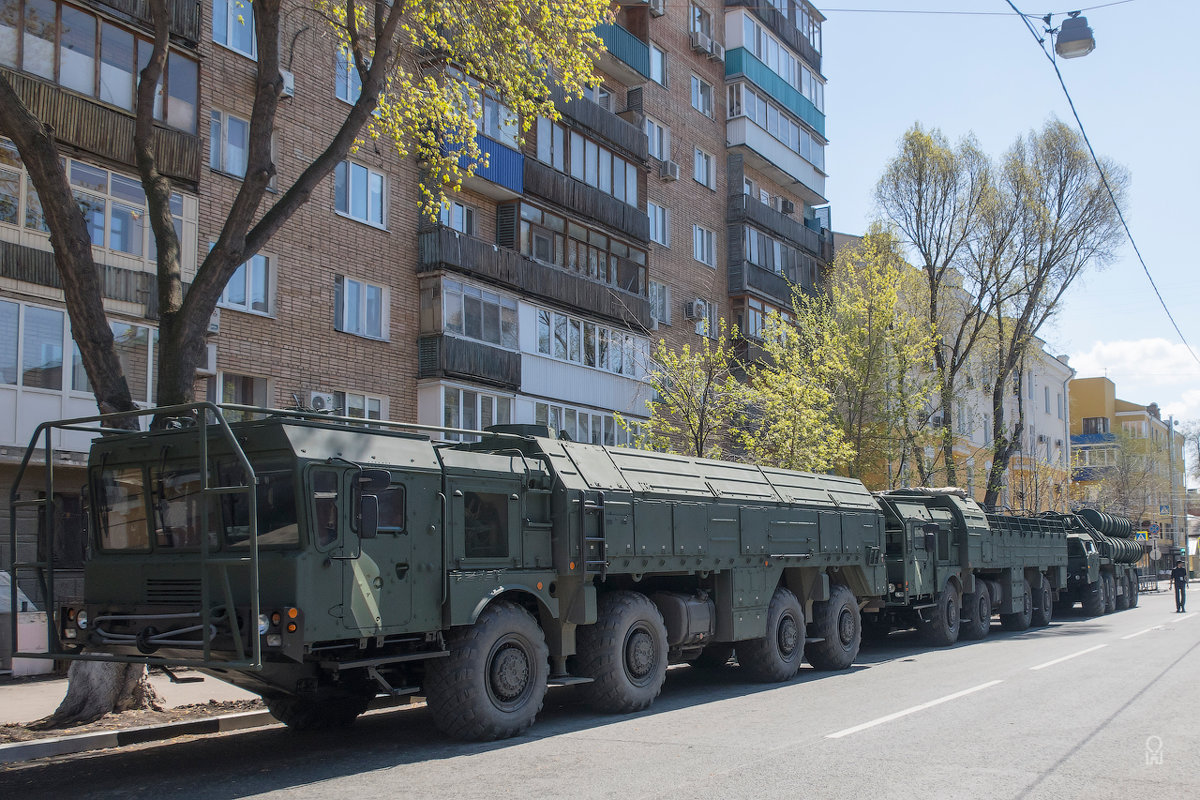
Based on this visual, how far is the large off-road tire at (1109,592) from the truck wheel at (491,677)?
26.1 metres

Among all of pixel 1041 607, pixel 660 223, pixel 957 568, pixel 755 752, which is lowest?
pixel 1041 607

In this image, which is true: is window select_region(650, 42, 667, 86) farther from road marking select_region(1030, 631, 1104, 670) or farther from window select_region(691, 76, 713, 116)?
road marking select_region(1030, 631, 1104, 670)

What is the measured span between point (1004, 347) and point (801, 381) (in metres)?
12.3

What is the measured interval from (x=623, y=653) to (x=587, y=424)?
50.8ft

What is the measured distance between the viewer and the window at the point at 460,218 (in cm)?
2466

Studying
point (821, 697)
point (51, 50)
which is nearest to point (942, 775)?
point (821, 697)

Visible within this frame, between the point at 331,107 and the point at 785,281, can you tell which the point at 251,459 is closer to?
the point at 331,107

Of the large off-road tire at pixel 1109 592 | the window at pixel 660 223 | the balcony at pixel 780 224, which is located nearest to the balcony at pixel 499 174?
the window at pixel 660 223

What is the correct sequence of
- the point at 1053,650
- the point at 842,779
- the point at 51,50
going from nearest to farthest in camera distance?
the point at 842,779 → the point at 51,50 → the point at 1053,650

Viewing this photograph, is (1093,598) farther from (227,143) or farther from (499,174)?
(227,143)

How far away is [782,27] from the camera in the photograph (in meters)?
38.8

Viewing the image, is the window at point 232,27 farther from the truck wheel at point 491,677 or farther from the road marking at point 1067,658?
the road marking at point 1067,658

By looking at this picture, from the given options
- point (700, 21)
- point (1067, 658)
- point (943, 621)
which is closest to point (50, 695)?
point (1067, 658)

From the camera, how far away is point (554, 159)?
2666 cm
